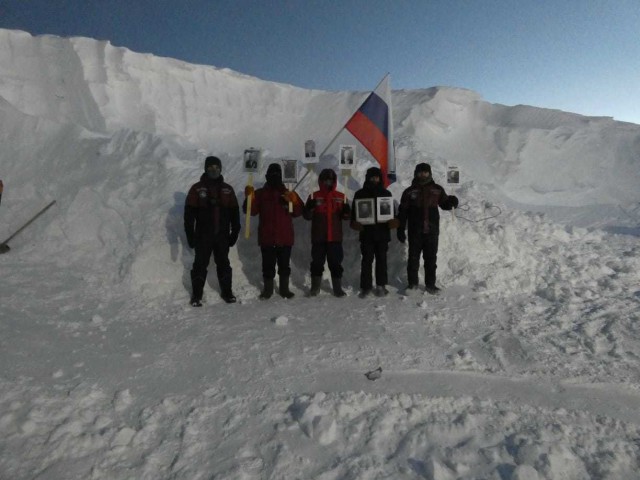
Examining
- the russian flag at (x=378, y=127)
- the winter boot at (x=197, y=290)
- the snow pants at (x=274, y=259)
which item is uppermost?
the russian flag at (x=378, y=127)

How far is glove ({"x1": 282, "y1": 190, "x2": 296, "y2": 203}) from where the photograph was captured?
5.28m

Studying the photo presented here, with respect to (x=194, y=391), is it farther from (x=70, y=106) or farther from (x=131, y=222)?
(x=70, y=106)

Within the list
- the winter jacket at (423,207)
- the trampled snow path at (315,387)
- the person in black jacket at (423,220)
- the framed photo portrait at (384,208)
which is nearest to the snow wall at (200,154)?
the person in black jacket at (423,220)

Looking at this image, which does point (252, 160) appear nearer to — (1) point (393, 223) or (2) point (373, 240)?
(2) point (373, 240)

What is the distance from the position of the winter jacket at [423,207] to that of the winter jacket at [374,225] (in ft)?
0.80

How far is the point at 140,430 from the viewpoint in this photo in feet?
9.02

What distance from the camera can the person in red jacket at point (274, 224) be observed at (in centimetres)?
527

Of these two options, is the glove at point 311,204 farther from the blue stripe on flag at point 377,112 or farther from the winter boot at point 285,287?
the blue stripe on flag at point 377,112

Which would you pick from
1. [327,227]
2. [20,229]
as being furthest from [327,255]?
[20,229]

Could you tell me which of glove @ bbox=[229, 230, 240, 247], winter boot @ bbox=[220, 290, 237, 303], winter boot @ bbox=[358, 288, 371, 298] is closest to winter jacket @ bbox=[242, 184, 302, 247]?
glove @ bbox=[229, 230, 240, 247]

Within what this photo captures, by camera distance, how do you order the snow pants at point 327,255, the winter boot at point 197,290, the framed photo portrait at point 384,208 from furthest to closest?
the snow pants at point 327,255
the framed photo portrait at point 384,208
the winter boot at point 197,290

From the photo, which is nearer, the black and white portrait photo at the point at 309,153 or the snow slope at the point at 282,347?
the snow slope at the point at 282,347

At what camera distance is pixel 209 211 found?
201 inches

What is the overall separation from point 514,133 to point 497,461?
15.4 meters
